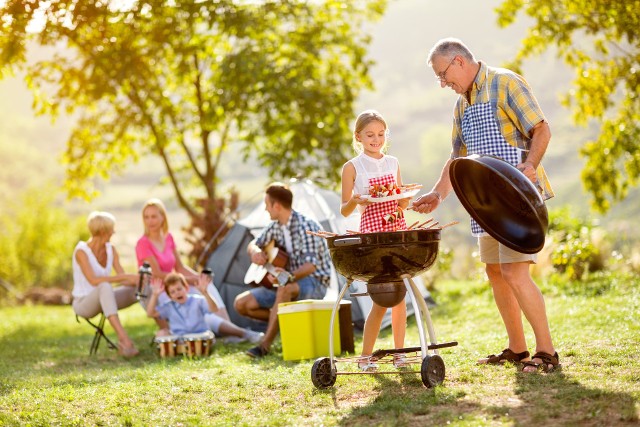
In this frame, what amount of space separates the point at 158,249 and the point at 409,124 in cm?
9935

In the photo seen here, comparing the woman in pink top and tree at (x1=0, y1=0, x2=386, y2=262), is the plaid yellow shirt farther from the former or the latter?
tree at (x1=0, y1=0, x2=386, y2=262)

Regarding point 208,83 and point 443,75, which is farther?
point 208,83

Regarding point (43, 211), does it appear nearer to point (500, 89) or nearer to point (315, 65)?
point (315, 65)

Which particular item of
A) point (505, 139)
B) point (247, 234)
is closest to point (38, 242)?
point (247, 234)

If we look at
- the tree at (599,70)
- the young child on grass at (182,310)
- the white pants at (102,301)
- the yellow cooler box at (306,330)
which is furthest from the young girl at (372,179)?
the tree at (599,70)

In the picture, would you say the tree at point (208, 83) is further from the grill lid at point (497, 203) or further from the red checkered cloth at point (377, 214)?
the grill lid at point (497, 203)

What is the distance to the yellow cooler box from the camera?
636 cm

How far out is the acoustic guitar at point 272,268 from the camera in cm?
698

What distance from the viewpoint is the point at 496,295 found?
5.23 metres

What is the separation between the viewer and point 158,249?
8109 millimetres

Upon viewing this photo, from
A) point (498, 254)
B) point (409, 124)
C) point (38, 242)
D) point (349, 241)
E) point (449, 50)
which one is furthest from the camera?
point (409, 124)

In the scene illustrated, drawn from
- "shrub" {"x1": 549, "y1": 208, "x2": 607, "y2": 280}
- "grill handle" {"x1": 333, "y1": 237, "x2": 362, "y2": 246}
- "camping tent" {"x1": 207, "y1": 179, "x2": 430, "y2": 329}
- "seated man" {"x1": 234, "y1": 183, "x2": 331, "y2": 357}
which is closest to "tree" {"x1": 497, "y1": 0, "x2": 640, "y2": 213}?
"shrub" {"x1": 549, "y1": 208, "x2": 607, "y2": 280}

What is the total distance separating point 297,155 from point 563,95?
400 cm

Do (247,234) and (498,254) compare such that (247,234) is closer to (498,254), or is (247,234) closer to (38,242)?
(498,254)
